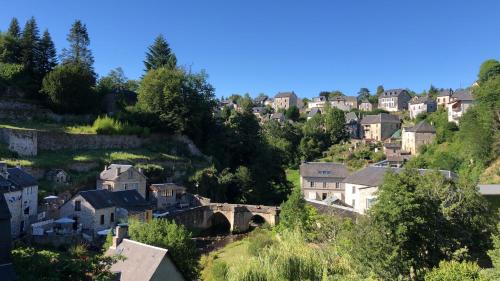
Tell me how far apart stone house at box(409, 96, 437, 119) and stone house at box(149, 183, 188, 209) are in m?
62.0

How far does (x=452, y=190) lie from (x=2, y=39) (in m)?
46.3

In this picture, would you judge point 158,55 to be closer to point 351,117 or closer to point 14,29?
point 14,29

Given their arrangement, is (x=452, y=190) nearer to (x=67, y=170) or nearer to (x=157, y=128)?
(x=67, y=170)

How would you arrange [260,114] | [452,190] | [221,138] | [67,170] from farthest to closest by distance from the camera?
[260,114] → [221,138] → [67,170] → [452,190]

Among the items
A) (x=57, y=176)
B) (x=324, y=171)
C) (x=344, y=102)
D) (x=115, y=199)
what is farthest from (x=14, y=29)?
(x=344, y=102)

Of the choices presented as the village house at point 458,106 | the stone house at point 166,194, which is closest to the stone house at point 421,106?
the village house at point 458,106

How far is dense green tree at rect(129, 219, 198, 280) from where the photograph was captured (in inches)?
696

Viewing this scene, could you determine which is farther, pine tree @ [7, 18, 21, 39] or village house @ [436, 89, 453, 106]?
village house @ [436, 89, 453, 106]

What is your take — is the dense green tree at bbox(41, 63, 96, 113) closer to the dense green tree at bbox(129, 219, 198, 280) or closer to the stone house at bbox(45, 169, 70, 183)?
the stone house at bbox(45, 169, 70, 183)

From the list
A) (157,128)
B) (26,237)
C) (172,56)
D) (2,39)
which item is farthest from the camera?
(172,56)

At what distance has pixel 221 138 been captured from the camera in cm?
5262

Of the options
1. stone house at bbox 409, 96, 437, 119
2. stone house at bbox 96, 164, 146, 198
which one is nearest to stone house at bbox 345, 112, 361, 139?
stone house at bbox 409, 96, 437, 119

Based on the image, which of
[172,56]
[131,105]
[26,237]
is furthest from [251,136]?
[26,237]

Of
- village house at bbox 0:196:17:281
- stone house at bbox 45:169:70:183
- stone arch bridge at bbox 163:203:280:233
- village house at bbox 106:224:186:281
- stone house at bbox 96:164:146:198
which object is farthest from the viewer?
stone arch bridge at bbox 163:203:280:233
